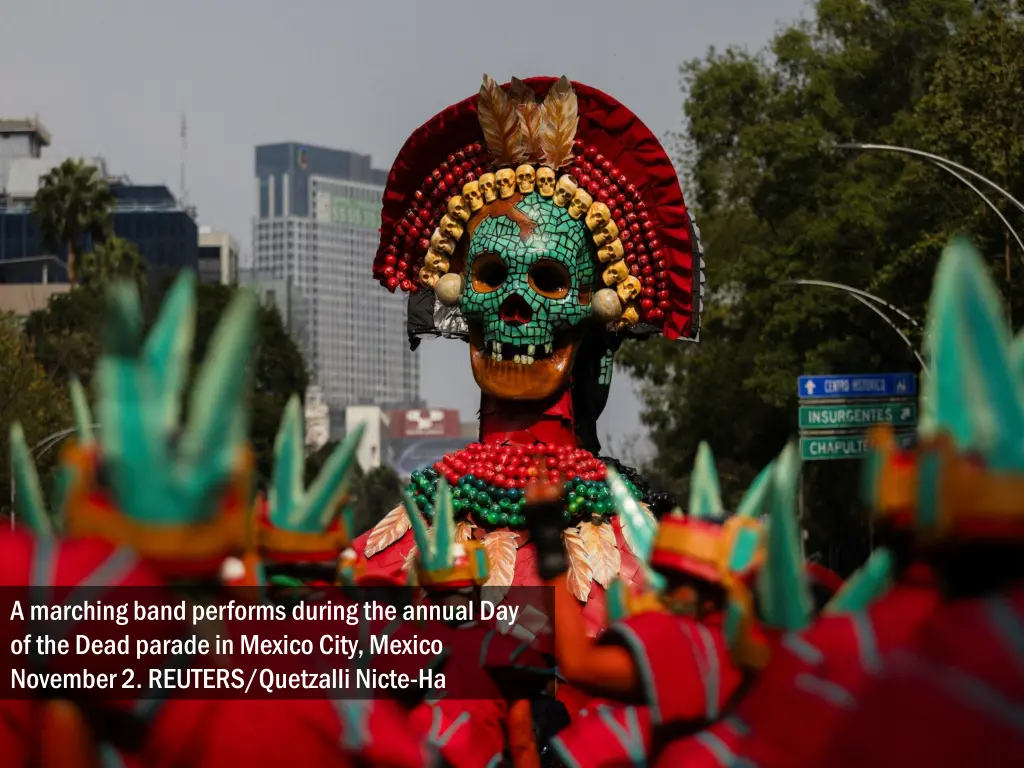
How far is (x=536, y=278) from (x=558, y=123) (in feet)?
3.11

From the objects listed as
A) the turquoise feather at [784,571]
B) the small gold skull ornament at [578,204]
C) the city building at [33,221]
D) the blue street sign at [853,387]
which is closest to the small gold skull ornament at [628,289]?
the small gold skull ornament at [578,204]

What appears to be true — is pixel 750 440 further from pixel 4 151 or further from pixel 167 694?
pixel 4 151

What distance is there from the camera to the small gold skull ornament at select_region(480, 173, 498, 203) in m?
14.1

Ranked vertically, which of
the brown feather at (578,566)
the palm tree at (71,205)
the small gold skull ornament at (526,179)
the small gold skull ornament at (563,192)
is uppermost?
the palm tree at (71,205)

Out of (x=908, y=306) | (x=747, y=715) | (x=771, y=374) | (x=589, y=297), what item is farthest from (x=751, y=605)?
(x=771, y=374)

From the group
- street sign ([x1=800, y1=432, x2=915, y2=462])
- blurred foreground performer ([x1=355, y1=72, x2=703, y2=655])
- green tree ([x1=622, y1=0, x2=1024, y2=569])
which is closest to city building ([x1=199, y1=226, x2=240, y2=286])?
green tree ([x1=622, y1=0, x2=1024, y2=569])

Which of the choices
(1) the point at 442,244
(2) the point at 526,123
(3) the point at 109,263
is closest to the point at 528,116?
(2) the point at 526,123

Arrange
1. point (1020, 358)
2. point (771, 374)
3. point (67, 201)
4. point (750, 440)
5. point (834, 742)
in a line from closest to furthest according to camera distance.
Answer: point (834, 742)
point (1020, 358)
point (771, 374)
point (750, 440)
point (67, 201)

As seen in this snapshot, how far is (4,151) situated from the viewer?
350 ft

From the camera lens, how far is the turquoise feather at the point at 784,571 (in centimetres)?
729

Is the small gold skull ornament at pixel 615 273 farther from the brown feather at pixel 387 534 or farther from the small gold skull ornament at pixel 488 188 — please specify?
the brown feather at pixel 387 534

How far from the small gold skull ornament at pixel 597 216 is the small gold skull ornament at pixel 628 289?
35 cm

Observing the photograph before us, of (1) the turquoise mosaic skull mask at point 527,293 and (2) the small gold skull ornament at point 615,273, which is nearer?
(1) the turquoise mosaic skull mask at point 527,293

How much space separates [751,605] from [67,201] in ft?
181
